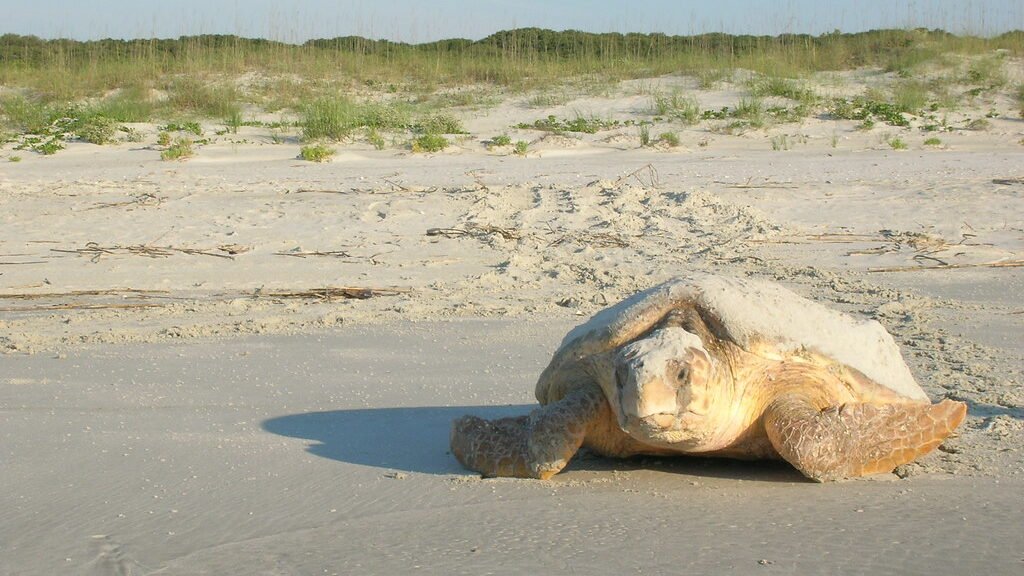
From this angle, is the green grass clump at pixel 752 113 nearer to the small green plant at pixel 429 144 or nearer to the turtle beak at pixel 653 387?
the small green plant at pixel 429 144

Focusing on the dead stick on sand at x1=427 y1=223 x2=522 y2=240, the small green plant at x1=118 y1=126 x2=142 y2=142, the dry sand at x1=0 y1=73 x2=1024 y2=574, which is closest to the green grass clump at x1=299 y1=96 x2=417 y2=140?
the dry sand at x1=0 y1=73 x2=1024 y2=574

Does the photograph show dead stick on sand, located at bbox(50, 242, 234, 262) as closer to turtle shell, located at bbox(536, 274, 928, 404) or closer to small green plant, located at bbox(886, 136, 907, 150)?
turtle shell, located at bbox(536, 274, 928, 404)

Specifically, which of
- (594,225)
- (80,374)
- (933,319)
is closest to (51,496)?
(80,374)

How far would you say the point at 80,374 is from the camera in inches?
178

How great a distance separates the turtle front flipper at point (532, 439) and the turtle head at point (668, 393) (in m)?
0.14

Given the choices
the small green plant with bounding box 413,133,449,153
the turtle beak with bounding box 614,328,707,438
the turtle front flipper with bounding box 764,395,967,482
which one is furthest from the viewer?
the small green plant with bounding box 413,133,449,153

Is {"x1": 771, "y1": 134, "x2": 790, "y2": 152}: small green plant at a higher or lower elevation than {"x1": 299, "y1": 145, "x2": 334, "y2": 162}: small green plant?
higher

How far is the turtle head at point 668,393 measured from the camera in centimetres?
281

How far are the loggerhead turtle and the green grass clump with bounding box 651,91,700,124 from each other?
9.08 m

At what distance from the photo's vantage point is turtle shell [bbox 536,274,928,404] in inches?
126

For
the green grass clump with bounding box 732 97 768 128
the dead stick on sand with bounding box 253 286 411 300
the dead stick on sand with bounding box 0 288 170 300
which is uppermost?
the green grass clump with bounding box 732 97 768 128

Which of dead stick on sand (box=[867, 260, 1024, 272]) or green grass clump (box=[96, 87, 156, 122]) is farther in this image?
green grass clump (box=[96, 87, 156, 122])

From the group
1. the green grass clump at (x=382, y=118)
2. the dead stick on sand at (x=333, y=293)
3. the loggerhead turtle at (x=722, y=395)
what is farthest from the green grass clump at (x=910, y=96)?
the loggerhead turtle at (x=722, y=395)

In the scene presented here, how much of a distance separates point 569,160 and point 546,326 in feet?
17.9
